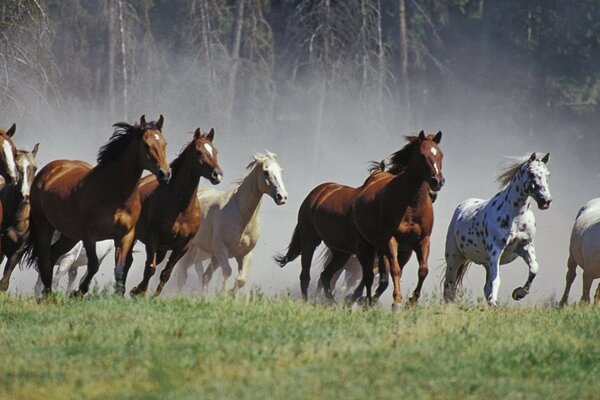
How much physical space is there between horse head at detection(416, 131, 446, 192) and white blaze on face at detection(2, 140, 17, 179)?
470cm

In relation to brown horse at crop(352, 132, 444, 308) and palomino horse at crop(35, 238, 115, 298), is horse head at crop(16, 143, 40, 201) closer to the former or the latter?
palomino horse at crop(35, 238, 115, 298)

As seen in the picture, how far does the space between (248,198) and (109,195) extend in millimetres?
5313

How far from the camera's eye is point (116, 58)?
163 ft

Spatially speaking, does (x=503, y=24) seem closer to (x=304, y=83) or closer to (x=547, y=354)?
(x=304, y=83)

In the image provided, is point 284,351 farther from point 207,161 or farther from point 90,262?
point 207,161

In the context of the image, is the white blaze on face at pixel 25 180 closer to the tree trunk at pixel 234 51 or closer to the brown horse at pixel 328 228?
the brown horse at pixel 328 228

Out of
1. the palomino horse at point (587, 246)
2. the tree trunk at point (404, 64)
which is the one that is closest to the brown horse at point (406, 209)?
the palomino horse at point (587, 246)

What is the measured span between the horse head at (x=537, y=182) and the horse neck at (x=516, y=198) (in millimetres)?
110

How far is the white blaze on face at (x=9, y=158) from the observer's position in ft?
50.8

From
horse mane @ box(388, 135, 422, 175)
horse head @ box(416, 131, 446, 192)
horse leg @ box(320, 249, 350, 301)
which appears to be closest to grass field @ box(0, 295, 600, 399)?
horse head @ box(416, 131, 446, 192)

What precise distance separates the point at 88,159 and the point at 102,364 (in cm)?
3526

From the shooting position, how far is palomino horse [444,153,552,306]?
1645 cm

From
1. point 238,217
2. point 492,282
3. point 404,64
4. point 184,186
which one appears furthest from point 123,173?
point 404,64

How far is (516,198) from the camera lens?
16766mm
